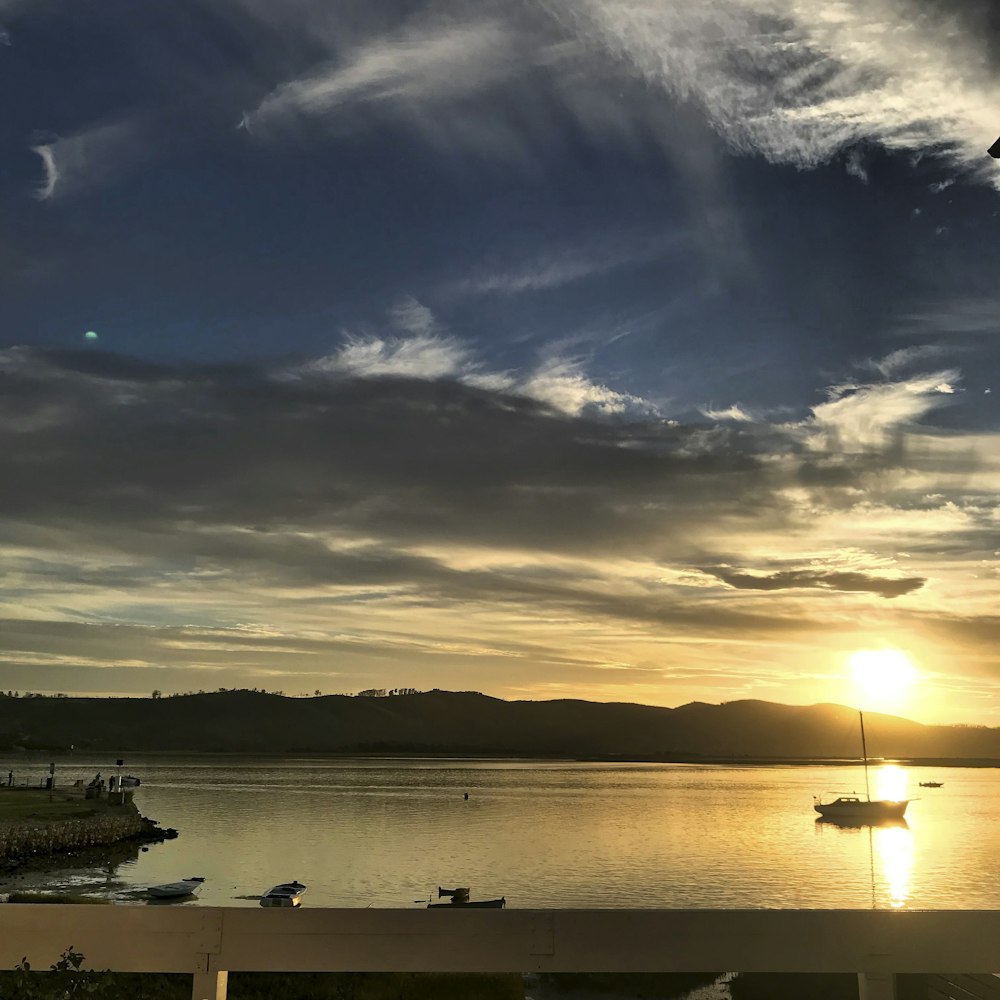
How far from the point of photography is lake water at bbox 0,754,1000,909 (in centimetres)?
5909

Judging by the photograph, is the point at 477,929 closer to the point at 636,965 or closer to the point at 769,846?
the point at 636,965

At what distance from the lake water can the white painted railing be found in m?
22.0

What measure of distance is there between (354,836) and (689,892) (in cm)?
4324

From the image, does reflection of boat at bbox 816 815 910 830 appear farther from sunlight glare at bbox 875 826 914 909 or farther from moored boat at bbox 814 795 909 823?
sunlight glare at bbox 875 826 914 909

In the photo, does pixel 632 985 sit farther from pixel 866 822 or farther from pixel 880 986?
pixel 866 822

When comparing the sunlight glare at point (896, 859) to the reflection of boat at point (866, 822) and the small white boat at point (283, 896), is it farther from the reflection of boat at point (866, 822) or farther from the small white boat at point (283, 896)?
the small white boat at point (283, 896)

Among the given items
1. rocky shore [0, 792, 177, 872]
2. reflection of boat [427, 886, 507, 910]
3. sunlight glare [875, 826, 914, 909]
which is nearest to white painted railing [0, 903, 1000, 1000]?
reflection of boat [427, 886, 507, 910]

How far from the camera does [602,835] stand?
323 feet

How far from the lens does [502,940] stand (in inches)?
167

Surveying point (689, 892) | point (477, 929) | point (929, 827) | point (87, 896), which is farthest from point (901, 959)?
point (929, 827)

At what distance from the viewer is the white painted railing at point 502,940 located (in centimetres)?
421

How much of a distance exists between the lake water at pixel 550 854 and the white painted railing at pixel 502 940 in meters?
22.0

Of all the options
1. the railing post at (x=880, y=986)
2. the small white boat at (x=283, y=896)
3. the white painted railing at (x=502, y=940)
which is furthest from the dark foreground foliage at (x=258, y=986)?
the small white boat at (x=283, y=896)

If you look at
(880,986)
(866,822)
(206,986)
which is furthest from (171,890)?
(866,822)
